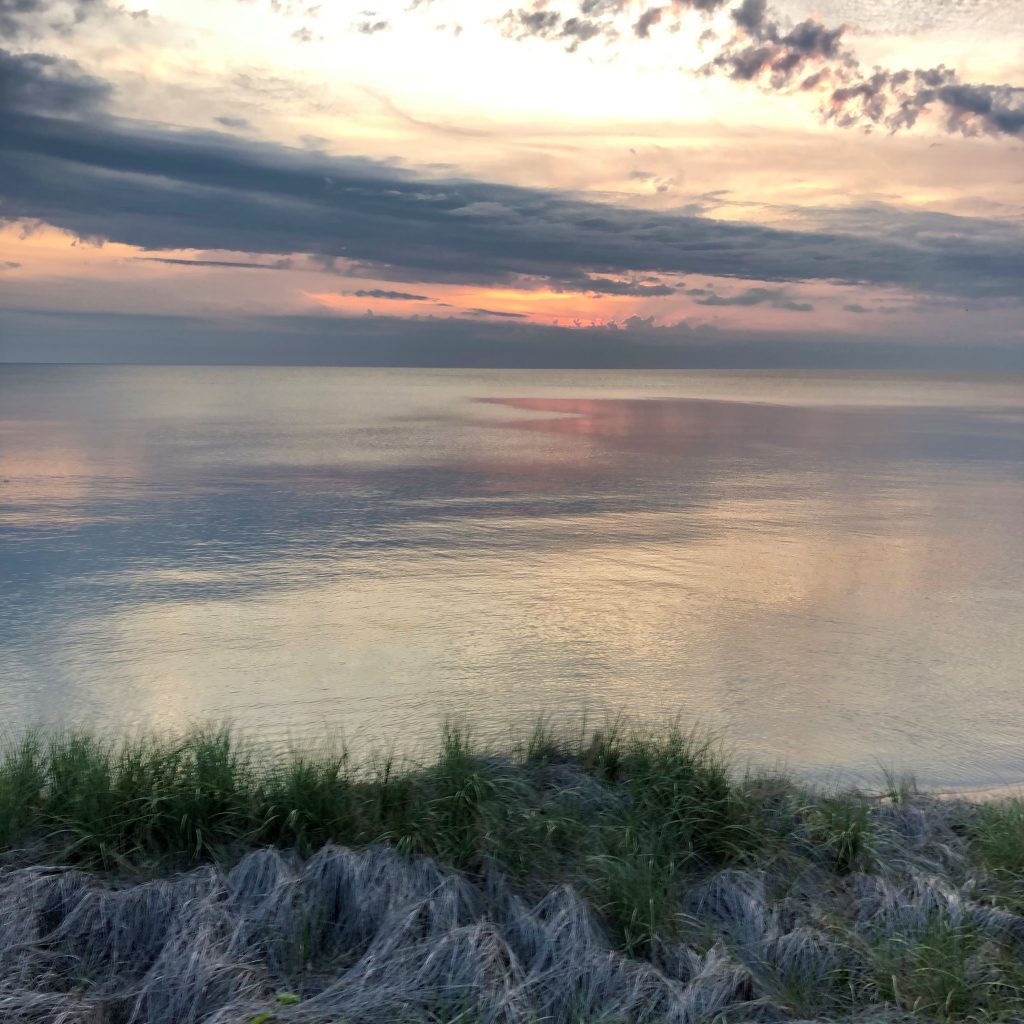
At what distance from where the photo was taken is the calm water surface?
709 centimetres

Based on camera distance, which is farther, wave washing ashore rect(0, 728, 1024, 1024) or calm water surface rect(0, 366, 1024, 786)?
calm water surface rect(0, 366, 1024, 786)

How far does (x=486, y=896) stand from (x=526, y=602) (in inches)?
239

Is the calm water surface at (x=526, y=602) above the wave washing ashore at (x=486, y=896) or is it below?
below

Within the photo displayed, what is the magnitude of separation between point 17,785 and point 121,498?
13156 mm

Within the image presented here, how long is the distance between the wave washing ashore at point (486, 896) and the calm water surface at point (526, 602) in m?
1.71

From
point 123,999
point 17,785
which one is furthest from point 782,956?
point 17,785

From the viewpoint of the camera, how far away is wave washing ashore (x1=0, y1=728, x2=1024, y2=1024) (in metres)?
3.36

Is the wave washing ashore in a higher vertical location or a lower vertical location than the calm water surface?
higher

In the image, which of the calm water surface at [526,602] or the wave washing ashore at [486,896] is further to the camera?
the calm water surface at [526,602]

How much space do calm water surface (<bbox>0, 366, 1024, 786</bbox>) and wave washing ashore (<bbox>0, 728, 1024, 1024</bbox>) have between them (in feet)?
5.62

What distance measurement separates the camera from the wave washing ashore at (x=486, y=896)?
11.0 feet

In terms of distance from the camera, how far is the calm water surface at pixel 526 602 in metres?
7.09

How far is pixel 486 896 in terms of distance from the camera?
3986mm

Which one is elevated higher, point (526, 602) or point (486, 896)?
point (486, 896)
